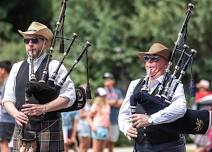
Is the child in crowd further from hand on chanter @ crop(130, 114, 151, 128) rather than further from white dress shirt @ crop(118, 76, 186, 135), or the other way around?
hand on chanter @ crop(130, 114, 151, 128)

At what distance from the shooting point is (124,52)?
993 inches

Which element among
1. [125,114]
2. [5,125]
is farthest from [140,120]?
[5,125]

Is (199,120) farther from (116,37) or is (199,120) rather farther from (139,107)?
(116,37)

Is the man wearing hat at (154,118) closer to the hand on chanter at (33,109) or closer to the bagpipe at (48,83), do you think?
the bagpipe at (48,83)

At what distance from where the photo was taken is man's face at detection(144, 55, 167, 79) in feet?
25.0

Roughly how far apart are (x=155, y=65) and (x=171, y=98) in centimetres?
44

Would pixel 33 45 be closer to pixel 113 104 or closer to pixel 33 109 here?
pixel 33 109

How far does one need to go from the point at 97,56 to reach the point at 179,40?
17.7 metres

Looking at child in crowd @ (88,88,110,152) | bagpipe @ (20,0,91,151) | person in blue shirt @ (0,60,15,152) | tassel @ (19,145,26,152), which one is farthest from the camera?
child in crowd @ (88,88,110,152)

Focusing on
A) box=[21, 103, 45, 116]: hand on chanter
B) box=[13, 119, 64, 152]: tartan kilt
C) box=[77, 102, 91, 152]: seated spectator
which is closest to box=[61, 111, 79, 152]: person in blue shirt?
box=[77, 102, 91, 152]: seated spectator

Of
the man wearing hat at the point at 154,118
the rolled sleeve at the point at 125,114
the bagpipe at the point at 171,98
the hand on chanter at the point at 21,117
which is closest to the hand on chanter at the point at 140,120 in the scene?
the man wearing hat at the point at 154,118

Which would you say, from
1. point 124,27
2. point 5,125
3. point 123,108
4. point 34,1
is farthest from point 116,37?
point 123,108

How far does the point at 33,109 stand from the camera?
24.1ft

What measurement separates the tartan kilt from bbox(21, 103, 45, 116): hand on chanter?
0.22 metres
